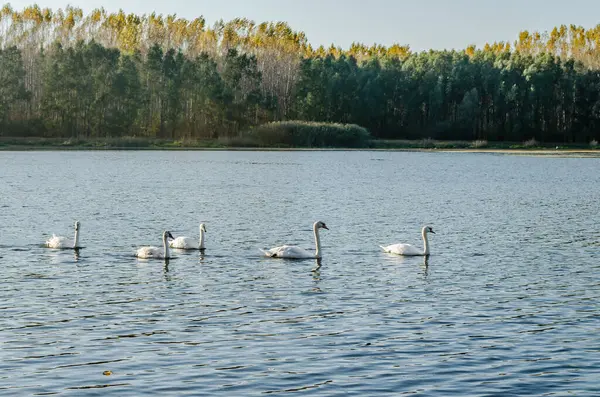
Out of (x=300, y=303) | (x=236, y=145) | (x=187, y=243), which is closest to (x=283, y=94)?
(x=236, y=145)

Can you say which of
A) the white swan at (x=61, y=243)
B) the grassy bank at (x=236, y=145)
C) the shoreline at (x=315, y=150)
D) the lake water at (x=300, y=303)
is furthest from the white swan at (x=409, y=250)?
the grassy bank at (x=236, y=145)

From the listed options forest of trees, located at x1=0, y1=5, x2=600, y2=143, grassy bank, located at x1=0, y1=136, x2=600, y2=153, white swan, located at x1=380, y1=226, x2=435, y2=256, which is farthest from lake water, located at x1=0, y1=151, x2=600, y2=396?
forest of trees, located at x1=0, y1=5, x2=600, y2=143

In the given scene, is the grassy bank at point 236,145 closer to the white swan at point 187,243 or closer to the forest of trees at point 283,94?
the forest of trees at point 283,94

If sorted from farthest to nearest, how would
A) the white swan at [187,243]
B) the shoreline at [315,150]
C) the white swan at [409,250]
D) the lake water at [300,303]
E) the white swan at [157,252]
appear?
the shoreline at [315,150] → the white swan at [187,243] → the white swan at [409,250] → the white swan at [157,252] → the lake water at [300,303]

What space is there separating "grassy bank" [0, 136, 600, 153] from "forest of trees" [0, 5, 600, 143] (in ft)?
12.1

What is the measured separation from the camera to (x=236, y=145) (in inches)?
4751

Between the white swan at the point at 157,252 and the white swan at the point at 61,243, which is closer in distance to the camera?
the white swan at the point at 157,252

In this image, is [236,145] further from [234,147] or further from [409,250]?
[409,250]

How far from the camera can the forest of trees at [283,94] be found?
122625 millimetres

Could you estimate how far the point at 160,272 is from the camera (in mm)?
24734

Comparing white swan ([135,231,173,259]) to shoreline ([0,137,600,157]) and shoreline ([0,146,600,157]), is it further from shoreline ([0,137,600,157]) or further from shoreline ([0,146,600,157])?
shoreline ([0,137,600,157])

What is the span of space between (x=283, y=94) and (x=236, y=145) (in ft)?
84.6

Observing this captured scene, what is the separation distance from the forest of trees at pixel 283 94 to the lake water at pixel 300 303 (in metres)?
77.9

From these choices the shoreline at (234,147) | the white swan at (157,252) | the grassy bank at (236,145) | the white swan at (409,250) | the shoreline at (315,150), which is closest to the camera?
the white swan at (157,252)
